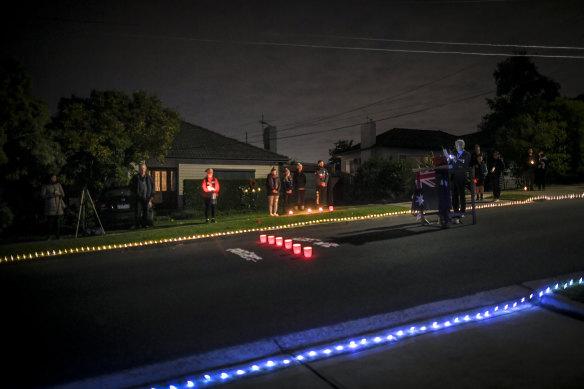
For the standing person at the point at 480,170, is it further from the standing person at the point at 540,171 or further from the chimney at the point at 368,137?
the chimney at the point at 368,137

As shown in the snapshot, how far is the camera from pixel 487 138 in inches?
1791

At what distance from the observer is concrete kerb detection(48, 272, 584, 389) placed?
9.70 ft

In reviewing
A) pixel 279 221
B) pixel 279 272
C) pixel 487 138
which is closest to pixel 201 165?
pixel 279 221

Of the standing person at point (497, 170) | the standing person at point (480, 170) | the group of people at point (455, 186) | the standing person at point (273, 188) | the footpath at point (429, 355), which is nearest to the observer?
the footpath at point (429, 355)

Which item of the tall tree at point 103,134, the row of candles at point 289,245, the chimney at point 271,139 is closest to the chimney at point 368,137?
the chimney at point 271,139

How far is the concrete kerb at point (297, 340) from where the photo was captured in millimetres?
2957

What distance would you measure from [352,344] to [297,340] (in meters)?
0.49

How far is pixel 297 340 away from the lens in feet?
11.3

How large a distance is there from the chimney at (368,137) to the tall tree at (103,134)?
2349cm

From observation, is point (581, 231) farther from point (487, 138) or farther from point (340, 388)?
point (487, 138)

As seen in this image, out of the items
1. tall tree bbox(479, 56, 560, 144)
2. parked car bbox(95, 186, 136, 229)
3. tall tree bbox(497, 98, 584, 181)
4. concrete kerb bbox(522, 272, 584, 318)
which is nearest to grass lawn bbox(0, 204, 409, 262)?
parked car bbox(95, 186, 136, 229)

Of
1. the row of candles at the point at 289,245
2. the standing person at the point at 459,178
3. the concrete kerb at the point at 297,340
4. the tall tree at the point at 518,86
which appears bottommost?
the concrete kerb at the point at 297,340

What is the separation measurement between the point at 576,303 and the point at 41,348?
16.3 ft

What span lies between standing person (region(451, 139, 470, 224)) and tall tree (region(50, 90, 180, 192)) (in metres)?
11.3
